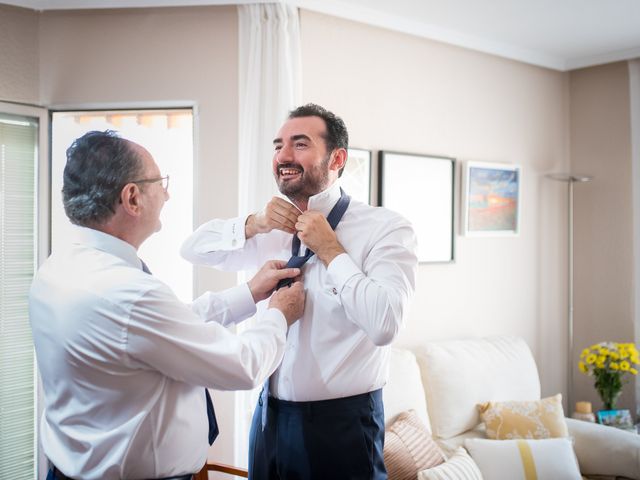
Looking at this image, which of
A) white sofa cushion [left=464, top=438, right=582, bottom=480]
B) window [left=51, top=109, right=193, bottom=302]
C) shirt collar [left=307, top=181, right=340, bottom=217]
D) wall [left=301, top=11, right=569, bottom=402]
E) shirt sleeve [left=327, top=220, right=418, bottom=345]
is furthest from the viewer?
wall [left=301, top=11, right=569, bottom=402]

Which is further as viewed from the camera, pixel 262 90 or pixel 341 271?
pixel 262 90

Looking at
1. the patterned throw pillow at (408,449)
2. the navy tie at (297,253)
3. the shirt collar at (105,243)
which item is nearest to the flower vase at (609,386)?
the patterned throw pillow at (408,449)

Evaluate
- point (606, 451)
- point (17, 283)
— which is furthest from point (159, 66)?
point (606, 451)

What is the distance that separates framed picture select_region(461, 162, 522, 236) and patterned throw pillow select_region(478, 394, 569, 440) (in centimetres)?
116

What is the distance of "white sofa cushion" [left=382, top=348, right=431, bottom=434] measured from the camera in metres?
2.96

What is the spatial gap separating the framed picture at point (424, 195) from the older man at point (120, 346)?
7.12 ft

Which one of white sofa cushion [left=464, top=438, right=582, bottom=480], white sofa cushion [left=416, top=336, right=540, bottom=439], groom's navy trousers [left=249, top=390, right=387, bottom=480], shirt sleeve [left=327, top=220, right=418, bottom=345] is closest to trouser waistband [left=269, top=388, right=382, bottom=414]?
groom's navy trousers [left=249, top=390, right=387, bottom=480]

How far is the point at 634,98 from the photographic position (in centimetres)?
400

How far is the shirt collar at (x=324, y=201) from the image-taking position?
1.87 m

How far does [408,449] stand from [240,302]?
133cm

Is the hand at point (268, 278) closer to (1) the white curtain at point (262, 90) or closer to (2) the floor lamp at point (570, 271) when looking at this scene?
(1) the white curtain at point (262, 90)

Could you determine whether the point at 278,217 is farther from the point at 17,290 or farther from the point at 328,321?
the point at 17,290

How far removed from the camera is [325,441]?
1645 mm

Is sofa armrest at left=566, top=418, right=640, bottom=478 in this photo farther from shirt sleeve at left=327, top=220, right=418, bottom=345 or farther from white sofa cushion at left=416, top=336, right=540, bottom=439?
shirt sleeve at left=327, top=220, right=418, bottom=345
